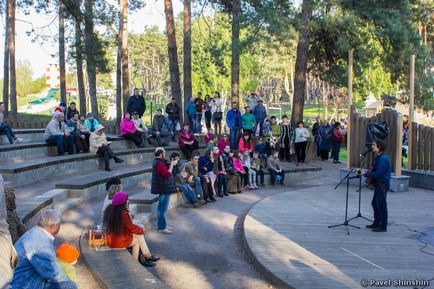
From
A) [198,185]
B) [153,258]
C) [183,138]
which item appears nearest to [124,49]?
[183,138]

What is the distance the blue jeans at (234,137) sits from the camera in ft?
58.8

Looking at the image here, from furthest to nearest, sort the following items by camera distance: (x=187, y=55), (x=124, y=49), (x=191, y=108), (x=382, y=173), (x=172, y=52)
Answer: (x=124, y=49), (x=187, y=55), (x=172, y=52), (x=191, y=108), (x=382, y=173)

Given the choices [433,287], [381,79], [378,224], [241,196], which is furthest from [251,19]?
[381,79]

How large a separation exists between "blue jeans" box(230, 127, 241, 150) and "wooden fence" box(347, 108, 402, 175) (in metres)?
4.17

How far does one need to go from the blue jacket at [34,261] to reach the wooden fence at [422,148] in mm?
12594

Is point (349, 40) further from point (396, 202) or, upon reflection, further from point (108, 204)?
point (108, 204)

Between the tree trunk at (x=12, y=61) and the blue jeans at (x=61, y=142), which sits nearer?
the blue jeans at (x=61, y=142)

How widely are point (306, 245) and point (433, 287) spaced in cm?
239

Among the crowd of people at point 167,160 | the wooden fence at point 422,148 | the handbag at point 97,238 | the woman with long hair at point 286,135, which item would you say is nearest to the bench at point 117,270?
the handbag at point 97,238

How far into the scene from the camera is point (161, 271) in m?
7.51

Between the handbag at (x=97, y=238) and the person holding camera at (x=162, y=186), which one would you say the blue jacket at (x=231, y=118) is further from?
the handbag at (x=97, y=238)

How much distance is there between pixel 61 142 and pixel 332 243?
27.5 ft

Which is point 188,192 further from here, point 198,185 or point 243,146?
point 243,146

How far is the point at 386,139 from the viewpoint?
1446cm
